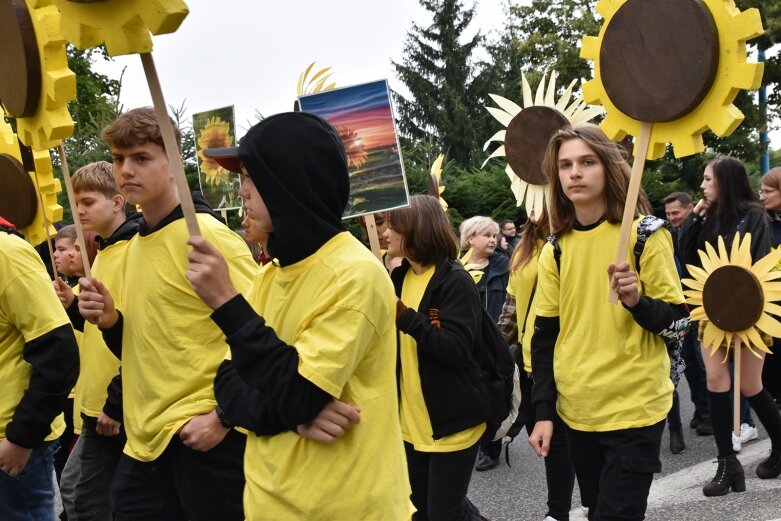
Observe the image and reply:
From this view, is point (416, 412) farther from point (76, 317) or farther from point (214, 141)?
point (214, 141)

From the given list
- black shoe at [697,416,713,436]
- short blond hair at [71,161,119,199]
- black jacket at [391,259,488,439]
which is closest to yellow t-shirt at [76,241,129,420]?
short blond hair at [71,161,119,199]

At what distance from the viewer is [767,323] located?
5.00 meters

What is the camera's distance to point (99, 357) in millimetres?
3875

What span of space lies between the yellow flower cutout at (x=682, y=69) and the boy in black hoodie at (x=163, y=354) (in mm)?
1558

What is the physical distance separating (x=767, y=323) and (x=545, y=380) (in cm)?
211

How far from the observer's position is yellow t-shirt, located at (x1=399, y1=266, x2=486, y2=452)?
12.7ft

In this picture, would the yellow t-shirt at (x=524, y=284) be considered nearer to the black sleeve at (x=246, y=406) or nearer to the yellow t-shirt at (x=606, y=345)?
the yellow t-shirt at (x=606, y=345)

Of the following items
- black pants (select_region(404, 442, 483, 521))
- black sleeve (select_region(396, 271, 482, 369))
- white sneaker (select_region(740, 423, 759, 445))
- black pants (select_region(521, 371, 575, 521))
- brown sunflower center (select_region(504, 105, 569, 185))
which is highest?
brown sunflower center (select_region(504, 105, 569, 185))

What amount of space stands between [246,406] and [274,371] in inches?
7.3

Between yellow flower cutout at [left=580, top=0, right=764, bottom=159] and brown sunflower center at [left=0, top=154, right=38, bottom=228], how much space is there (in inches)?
106

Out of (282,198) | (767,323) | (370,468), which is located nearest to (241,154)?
(282,198)

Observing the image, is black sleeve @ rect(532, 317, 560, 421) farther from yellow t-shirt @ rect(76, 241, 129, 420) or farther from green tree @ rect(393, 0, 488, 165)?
green tree @ rect(393, 0, 488, 165)

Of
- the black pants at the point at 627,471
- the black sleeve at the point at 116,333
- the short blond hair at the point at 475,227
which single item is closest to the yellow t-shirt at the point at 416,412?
the black pants at the point at 627,471

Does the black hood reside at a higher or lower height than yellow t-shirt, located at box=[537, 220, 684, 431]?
higher
